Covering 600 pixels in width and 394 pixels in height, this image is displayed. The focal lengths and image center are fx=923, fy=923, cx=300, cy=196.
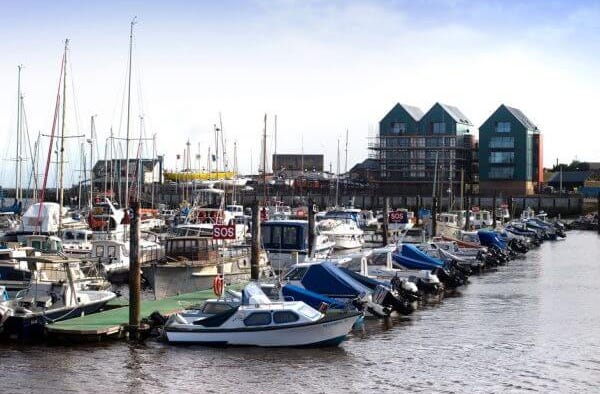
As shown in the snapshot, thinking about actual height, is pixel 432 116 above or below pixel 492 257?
above

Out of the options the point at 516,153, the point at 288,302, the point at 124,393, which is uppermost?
the point at 516,153

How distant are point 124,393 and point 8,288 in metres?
14.7

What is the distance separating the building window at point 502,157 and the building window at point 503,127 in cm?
358

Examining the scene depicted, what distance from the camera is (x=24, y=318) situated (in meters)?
34.1

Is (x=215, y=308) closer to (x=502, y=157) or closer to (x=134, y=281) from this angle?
(x=134, y=281)

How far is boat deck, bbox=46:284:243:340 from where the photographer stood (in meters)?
33.4

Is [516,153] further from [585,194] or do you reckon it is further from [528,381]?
[528,381]

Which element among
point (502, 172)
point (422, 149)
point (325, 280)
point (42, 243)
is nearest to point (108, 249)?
point (42, 243)

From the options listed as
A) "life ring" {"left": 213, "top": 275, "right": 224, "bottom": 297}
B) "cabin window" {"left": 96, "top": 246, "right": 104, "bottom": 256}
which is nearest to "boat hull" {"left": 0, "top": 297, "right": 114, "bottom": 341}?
"life ring" {"left": 213, "top": 275, "right": 224, "bottom": 297}

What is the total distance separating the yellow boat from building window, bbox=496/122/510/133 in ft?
148

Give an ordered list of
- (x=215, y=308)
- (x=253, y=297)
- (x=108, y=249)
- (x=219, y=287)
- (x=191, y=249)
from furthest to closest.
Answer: (x=108, y=249) < (x=191, y=249) < (x=219, y=287) < (x=215, y=308) < (x=253, y=297)

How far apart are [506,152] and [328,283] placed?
114 metres

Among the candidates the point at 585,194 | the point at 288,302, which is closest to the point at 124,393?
the point at 288,302

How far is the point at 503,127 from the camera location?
149m
